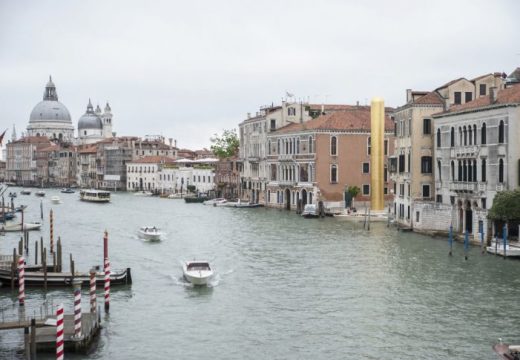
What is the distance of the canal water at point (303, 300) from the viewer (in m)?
15.4

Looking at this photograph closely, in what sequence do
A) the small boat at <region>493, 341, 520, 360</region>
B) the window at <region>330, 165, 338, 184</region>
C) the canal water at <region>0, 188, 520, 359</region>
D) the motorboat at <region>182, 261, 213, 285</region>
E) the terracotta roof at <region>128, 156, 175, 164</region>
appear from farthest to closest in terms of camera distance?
1. the terracotta roof at <region>128, 156, 175, 164</region>
2. the window at <region>330, 165, 338, 184</region>
3. the motorboat at <region>182, 261, 213, 285</region>
4. the canal water at <region>0, 188, 520, 359</region>
5. the small boat at <region>493, 341, 520, 360</region>

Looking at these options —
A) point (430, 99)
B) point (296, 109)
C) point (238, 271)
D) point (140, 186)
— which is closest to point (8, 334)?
point (238, 271)

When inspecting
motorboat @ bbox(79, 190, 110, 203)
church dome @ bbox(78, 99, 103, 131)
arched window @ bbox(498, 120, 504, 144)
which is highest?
church dome @ bbox(78, 99, 103, 131)

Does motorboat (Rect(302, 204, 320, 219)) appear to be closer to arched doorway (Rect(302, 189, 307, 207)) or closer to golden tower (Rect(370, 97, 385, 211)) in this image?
golden tower (Rect(370, 97, 385, 211))

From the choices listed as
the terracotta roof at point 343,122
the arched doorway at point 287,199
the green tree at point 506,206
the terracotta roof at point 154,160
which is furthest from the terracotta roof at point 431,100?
the terracotta roof at point 154,160

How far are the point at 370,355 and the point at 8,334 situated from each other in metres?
7.32

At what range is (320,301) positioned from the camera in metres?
19.3

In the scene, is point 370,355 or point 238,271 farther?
point 238,271

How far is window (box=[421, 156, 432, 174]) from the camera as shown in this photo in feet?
112

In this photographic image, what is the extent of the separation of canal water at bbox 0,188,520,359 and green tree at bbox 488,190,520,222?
1.49 meters

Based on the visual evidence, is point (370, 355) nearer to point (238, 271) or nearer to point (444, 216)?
point (238, 271)

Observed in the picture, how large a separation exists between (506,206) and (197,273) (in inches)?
415

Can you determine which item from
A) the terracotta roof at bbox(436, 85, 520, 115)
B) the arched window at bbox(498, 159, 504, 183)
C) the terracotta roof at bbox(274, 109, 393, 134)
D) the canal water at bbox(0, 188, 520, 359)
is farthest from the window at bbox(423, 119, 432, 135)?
the terracotta roof at bbox(274, 109, 393, 134)

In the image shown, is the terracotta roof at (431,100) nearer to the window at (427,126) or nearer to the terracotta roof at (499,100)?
the window at (427,126)
